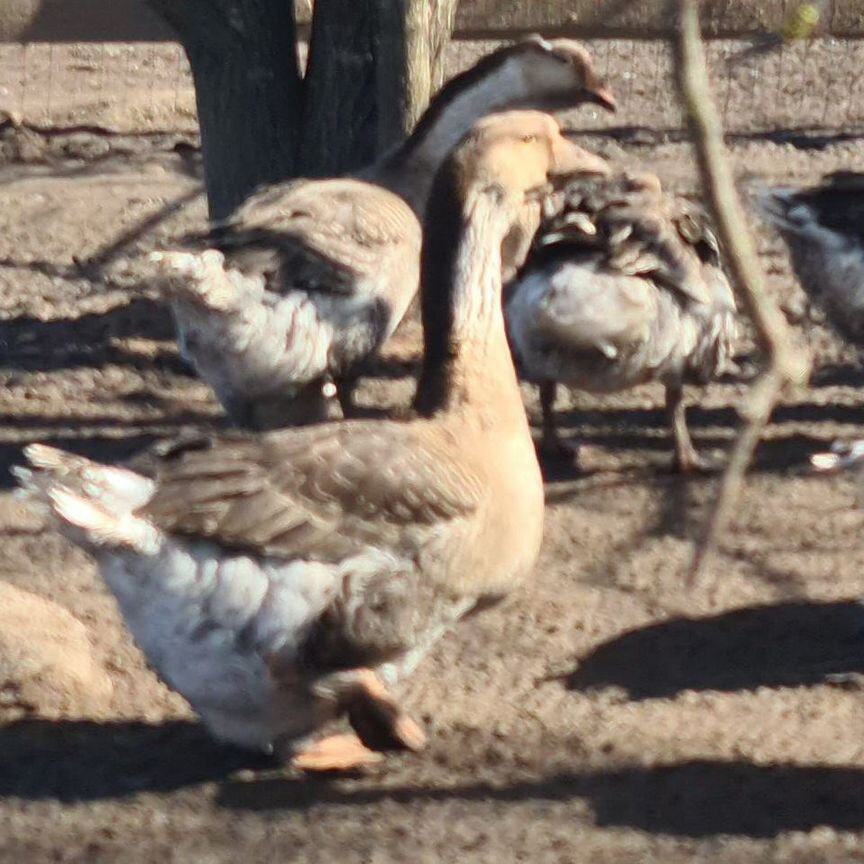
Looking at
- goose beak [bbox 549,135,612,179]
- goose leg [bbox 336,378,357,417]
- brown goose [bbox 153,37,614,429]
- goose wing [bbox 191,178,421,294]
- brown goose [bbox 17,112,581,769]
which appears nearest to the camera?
brown goose [bbox 17,112,581,769]

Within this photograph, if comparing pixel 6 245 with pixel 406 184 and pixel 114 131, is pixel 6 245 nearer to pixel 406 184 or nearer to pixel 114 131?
pixel 114 131

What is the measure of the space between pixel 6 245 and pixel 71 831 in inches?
212

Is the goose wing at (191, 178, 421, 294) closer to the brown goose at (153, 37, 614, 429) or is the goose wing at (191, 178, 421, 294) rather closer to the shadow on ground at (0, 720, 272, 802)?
the brown goose at (153, 37, 614, 429)

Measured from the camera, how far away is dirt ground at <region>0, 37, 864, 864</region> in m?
3.69

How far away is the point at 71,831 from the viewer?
3.74 m

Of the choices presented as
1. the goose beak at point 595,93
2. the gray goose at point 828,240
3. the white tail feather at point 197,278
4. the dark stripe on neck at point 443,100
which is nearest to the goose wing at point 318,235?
the white tail feather at point 197,278

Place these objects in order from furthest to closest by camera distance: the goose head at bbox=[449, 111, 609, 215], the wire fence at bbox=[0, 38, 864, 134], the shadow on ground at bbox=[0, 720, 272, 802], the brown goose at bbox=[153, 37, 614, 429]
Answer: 1. the wire fence at bbox=[0, 38, 864, 134]
2. the brown goose at bbox=[153, 37, 614, 429]
3. the goose head at bbox=[449, 111, 609, 215]
4. the shadow on ground at bbox=[0, 720, 272, 802]

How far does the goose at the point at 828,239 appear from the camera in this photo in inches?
253

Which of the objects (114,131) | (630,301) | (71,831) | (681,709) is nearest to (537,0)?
(114,131)

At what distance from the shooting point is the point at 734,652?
15.1 ft

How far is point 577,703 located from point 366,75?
11.3ft

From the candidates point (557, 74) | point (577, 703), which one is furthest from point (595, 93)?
point (577, 703)

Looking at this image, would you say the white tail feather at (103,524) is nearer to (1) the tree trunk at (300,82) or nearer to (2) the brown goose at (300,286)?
(2) the brown goose at (300,286)

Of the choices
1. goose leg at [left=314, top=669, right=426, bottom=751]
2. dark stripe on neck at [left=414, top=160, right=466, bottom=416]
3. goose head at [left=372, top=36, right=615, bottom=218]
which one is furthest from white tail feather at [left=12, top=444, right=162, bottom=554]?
goose head at [left=372, top=36, right=615, bottom=218]
